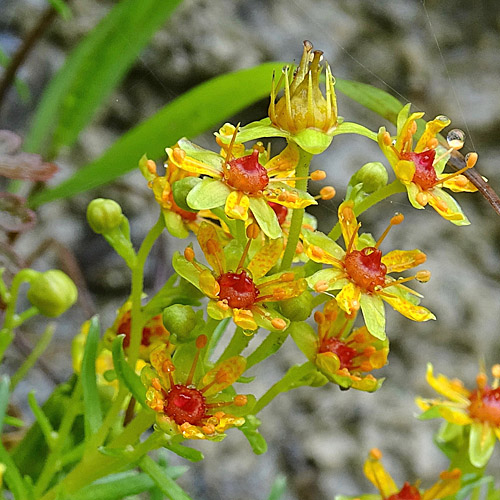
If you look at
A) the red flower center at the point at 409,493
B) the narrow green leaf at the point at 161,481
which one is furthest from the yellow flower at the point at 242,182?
the red flower center at the point at 409,493

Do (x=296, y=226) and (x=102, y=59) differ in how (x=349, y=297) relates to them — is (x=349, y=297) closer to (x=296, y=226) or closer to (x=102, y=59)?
(x=296, y=226)

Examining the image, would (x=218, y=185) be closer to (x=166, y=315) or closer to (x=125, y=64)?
(x=166, y=315)

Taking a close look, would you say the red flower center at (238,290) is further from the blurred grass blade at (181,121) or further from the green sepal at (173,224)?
the blurred grass blade at (181,121)

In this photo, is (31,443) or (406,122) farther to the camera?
(31,443)

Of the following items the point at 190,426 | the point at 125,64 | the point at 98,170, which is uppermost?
the point at 125,64

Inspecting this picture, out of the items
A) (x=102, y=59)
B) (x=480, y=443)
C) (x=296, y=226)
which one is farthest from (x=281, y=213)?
(x=102, y=59)

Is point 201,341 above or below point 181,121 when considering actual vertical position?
below

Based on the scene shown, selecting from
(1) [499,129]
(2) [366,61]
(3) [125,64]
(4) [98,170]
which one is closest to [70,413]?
(4) [98,170]
